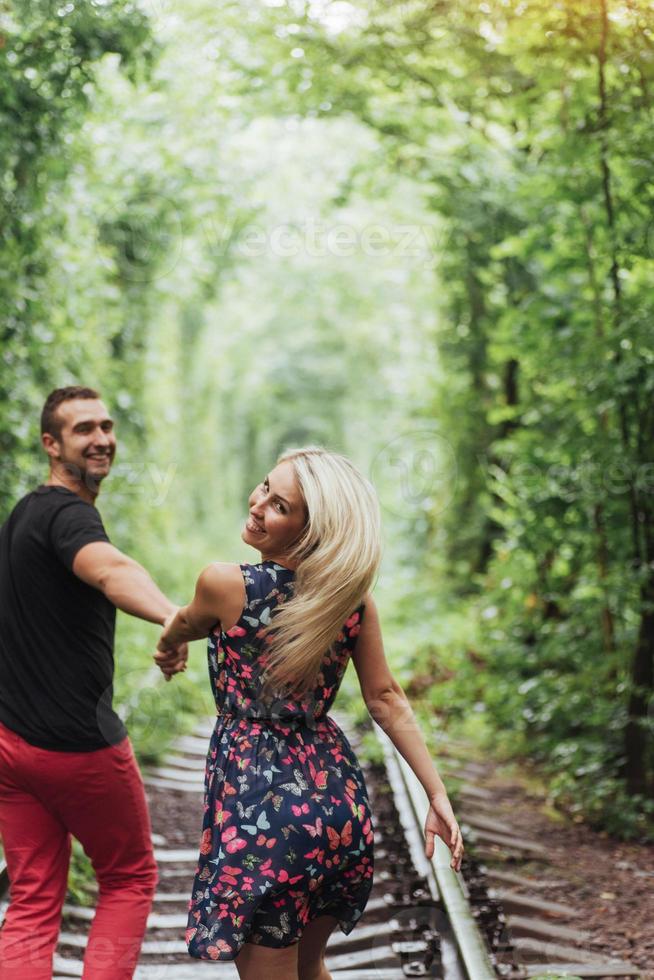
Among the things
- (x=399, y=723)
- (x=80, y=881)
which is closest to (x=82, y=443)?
(x=399, y=723)

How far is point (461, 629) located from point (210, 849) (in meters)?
10.2

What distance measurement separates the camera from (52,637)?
320cm

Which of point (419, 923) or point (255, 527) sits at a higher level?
point (255, 527)

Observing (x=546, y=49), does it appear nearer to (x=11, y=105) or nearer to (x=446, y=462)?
(x=11, y=105)

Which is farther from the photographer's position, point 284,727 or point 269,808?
point 284,727

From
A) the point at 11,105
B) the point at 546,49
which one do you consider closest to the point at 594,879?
the point at 546,49

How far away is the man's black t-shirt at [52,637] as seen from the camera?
313 cm

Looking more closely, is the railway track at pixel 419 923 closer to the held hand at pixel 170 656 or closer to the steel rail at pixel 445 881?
the steel rail at pixel 445 881

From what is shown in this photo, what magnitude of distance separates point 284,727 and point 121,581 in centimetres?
63

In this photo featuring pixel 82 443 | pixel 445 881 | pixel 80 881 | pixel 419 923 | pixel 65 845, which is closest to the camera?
pixel 65 845

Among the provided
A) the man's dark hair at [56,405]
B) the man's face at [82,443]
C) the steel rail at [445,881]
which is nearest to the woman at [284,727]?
the man's face at [82,443]

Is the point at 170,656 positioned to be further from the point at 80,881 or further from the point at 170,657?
the point at 80,881

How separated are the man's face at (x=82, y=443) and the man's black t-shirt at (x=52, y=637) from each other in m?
0.18

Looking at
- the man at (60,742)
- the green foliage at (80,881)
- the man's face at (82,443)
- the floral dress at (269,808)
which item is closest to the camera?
the floral dress at (269,808)
